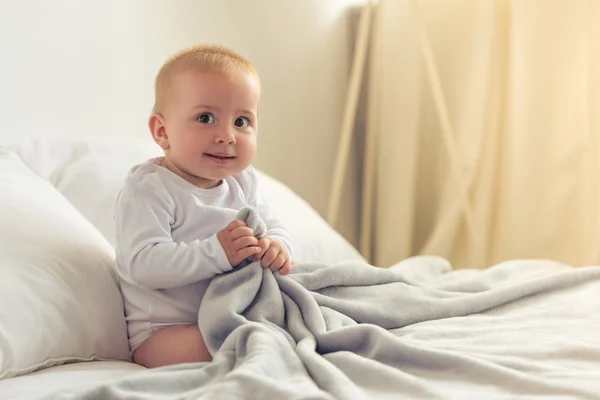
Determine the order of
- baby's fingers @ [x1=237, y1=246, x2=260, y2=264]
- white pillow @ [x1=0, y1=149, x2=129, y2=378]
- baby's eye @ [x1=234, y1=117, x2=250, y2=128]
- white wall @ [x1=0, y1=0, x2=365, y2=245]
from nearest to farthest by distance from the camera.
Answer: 1. white pillow @ [x1=0, y1=149, x2=129, y2=378]
2. baby's fingers @ [x1=237, y1=246, x2=260, y2=264]
3. baby's eye @ [x1=234, y1=117, x2=250, y2=128]
4. white wall @ [x1=0, y1=0, x2=365, y2=245]

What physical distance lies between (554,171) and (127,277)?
1.40 meters

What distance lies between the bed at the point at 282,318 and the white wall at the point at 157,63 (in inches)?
8.9

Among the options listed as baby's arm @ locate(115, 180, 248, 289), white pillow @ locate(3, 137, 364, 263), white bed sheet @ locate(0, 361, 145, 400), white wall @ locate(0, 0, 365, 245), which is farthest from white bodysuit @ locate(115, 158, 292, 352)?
white wall @ locate(0, 0, 365, 245)

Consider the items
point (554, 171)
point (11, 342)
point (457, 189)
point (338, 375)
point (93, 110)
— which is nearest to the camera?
point (338, 375)

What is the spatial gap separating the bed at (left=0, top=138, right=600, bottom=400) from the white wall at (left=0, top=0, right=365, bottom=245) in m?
0.23

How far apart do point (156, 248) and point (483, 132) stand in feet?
4.72

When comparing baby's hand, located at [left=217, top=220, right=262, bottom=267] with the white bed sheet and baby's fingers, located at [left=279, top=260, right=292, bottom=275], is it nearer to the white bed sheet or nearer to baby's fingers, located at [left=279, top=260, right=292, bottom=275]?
baby's fingers, located at [left=279, top=260, right=292, bottom=275]

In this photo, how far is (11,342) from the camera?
990 mm

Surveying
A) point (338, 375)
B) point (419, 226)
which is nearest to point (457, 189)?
point (419, 226)

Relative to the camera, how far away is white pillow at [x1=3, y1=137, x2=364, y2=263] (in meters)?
1.45

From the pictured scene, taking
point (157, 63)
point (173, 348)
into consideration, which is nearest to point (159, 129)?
point (173, 348)

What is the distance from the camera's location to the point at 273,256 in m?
1.16

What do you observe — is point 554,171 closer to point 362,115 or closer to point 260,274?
point 362,115

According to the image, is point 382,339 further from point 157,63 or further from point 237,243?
point 157,63
